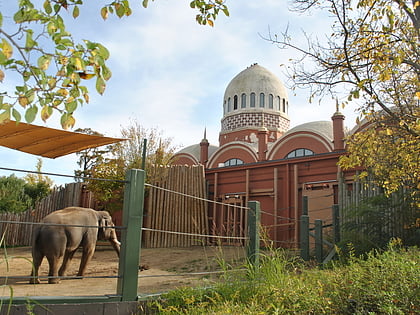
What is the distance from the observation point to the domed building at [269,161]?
11.8 m

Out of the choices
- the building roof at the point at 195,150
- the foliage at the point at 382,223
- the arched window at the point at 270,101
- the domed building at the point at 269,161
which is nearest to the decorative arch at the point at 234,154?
the domed building at the point at 269,161

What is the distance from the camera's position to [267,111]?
835 inches

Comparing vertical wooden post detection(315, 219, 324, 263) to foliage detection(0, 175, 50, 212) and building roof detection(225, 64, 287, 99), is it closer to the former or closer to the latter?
foliage detection(0, 175, 50, 212)

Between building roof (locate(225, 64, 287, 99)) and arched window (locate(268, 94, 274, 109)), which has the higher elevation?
building roof (locate(225, 64, 287, 99))

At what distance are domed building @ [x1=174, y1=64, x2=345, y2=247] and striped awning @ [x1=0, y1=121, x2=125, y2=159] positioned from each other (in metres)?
2.99

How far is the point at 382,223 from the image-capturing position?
7762 millimetres

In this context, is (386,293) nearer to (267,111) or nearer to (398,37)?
(398,37)

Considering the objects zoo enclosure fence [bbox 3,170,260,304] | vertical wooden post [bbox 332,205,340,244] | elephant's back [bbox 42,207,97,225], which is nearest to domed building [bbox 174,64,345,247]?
vertical wooden post [bbox 332,205,340,244]

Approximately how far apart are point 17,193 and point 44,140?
1310 cm

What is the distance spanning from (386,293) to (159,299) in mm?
1876

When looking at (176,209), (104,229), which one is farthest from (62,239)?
(176,209)

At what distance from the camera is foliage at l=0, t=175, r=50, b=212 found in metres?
16.5

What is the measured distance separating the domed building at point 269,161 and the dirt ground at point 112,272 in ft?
3.43

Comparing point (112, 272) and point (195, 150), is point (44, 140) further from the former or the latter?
point (195, 150)
